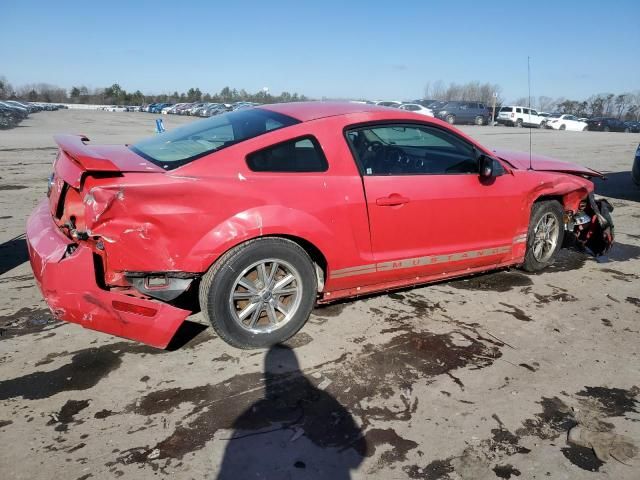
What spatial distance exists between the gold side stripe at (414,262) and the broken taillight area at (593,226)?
1338 millimetres

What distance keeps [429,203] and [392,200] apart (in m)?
0.36

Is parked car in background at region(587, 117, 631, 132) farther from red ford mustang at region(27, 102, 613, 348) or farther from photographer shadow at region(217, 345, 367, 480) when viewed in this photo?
photographer shadow at region(217, 345, 367, 480)

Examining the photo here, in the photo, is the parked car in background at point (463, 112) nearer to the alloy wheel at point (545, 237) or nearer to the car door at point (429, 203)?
the alloy wheel at point (545, 237)

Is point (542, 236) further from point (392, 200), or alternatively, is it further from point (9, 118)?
point (9, 118)

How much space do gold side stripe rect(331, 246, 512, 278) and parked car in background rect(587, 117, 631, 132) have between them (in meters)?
47.3

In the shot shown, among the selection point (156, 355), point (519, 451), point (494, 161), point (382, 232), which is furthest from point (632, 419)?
point (156, 355)

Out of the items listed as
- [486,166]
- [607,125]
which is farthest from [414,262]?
[607,125]

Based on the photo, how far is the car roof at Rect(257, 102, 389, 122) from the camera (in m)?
3.62

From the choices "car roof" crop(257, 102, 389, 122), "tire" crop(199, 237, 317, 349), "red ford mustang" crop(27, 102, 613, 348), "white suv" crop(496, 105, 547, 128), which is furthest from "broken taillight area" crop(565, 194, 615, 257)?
"white suv" crop(496, 105, 547, 128)

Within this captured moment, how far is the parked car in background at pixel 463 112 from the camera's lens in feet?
130

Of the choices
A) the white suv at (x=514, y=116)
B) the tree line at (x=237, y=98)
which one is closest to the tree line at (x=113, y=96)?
the tree line at (x=237, y=98)

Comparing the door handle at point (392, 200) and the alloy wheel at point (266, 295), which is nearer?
the alloy wheel at point (266, 295)

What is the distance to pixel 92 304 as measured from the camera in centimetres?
297

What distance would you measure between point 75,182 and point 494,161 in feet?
10.3
